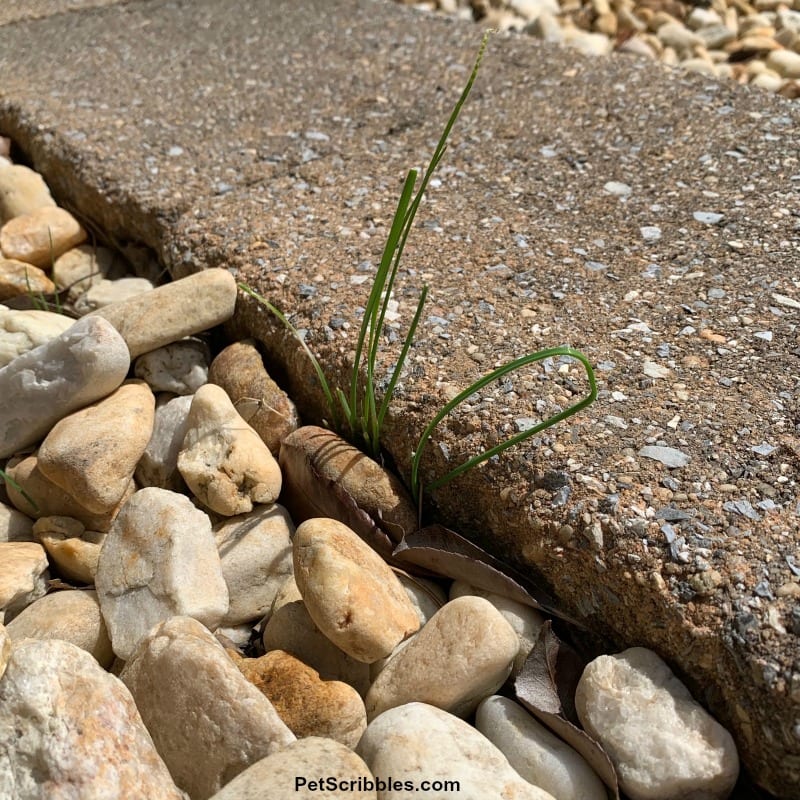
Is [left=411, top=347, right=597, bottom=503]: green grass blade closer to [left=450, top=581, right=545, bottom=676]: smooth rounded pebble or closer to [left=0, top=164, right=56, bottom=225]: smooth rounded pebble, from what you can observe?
[left=450, top=581, right=545, bottom=676]: smooth rounded pebble

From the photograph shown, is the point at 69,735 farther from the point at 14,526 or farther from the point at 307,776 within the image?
the point at 14,526

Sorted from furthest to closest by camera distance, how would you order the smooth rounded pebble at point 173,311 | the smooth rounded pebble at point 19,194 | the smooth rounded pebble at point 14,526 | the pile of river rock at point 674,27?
the pile of river rock at point 674,27
the smooth rounded pebble at point 19,194
the smooth rounded pebble at point 173,311
the smooth rounded pebble at point 14,526

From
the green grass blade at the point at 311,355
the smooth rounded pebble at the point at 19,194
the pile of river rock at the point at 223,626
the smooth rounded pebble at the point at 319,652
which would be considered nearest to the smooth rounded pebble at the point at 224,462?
the pile of river rock at the point at 223,626

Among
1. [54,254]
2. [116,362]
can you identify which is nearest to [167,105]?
[54,254]

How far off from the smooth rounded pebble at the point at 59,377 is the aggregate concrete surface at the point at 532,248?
0.99 feet

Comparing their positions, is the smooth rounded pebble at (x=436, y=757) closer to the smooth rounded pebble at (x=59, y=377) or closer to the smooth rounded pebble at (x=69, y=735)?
the smooth rounded pebble at (x=69, y=735)

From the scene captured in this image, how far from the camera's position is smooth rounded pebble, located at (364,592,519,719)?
4.17 ft

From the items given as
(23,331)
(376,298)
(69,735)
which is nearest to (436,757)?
(69,735)

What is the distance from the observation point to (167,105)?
96.3 inches

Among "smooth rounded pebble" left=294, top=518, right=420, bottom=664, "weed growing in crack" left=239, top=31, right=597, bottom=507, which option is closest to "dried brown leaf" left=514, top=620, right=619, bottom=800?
"smooth rounded pebble" left=294, top=518, right=420, bottom=664

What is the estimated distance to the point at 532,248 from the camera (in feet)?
6.10

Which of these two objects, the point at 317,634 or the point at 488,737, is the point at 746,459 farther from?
the point at 317,634

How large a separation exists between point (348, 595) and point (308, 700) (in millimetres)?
148

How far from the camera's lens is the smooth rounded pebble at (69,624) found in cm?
137
